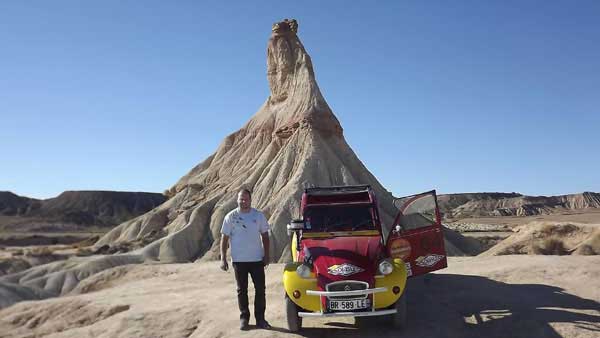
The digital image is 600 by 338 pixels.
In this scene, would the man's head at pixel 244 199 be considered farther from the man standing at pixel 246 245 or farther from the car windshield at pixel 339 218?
the car windshield at pixel 339 218

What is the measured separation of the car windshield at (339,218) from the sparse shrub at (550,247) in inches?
501

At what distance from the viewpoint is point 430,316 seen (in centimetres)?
939

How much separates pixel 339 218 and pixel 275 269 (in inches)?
386

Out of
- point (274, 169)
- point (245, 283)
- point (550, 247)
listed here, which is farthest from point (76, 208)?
point (245, 283)

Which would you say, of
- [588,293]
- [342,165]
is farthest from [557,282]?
[342,165]

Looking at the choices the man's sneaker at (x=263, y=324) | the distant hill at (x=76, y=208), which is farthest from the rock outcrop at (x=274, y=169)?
the distant hill at (x=76, y=208)

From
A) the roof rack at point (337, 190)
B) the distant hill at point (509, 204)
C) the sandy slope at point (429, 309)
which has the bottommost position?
the sandy slope at point (429, 309)

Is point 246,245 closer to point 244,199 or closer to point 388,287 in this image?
point 244,199

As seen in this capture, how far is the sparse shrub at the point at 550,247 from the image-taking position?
772 inches

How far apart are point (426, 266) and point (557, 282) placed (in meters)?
3.89

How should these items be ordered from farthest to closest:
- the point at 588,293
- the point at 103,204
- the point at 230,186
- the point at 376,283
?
the point at 103,204, the point at 230,186, the point at 588,293, the point at 376,283

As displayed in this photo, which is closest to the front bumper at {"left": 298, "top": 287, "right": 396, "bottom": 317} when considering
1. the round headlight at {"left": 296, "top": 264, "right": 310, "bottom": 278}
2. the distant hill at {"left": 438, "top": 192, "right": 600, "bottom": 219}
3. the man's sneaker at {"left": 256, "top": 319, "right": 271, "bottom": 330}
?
the round headlight at {"left": 296, "top": 264, "right": 310, "bottom": 278}

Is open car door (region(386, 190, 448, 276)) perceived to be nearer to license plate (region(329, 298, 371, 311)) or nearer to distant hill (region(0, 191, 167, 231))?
license plate (region(329, 298, 371, 311))

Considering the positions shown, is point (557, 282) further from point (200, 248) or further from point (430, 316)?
point (200, 248)
